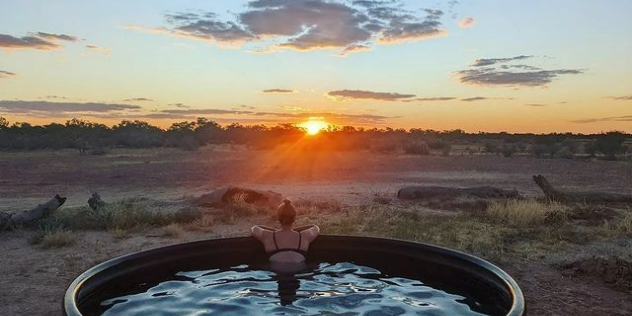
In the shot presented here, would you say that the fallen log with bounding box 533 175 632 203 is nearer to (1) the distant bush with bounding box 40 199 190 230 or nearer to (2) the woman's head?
(1) the distant bush with bounding box 40 199 190 230

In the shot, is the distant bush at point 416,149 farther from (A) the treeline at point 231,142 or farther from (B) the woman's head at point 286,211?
(B) the woman's head at point 286,211

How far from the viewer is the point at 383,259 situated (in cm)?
609

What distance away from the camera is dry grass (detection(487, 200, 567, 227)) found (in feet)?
34.3

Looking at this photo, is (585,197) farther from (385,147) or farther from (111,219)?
(385,147)

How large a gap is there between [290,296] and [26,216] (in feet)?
24.3

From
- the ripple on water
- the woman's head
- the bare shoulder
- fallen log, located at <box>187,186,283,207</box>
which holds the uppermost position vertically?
the woman's head

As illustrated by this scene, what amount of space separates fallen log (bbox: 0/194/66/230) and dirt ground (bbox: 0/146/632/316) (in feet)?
0.76

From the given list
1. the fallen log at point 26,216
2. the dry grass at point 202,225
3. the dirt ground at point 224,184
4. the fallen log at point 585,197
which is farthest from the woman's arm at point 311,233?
the fallen log at point 585,197

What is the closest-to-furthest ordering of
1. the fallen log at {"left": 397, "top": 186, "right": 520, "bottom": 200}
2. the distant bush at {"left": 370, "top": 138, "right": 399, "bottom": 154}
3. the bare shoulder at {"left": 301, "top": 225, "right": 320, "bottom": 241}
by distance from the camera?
the bare shoulder at {"left": 301, "top": 225, "right": 320, "bottom": 241}
the fallen log at {"left": 397, "top": 186, "right": 520, "bottom": 200}
the distant bush at {"left": 370, "top": 138, "right": 399, "bottom": 154}

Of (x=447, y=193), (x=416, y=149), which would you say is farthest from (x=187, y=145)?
(x=447, y=193)

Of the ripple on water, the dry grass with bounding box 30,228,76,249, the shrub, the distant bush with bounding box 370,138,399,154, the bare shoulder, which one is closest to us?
the ripple on water

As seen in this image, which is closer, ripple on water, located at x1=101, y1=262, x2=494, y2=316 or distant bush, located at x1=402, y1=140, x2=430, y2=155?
ripple on water, located at x1=101, y1=262, x2=494, y2=316

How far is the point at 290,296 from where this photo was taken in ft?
16.7

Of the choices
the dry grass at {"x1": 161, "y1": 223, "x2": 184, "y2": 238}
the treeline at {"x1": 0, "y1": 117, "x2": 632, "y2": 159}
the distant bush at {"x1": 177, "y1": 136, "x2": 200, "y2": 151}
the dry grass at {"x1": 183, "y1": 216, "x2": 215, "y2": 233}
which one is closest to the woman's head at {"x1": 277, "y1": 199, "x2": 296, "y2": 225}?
the dry grass at {"x1": 161, "y1": 223, "x2": 184, "y2": 238}
